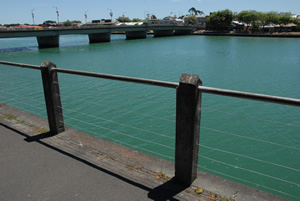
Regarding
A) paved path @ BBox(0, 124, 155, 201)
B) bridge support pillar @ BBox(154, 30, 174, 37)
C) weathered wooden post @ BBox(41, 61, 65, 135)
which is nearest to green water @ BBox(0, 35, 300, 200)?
weathered wooden post @ BBox(41, 61, 65, 135)

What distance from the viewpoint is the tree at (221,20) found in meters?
106

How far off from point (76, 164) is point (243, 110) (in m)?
10.6

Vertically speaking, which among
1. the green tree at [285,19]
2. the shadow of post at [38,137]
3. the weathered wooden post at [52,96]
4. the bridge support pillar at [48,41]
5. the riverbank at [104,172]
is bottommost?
the bridge support pillar at [48,41]

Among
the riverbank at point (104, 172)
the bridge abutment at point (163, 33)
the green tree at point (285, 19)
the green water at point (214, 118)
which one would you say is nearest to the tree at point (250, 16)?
the green tree at point (285, 19)

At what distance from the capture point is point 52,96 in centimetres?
436

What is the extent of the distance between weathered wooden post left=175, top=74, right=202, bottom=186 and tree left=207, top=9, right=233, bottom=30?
113 metres

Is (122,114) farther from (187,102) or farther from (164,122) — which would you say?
(187,102)

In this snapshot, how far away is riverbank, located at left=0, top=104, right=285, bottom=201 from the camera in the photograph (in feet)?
9.33

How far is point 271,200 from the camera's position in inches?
107

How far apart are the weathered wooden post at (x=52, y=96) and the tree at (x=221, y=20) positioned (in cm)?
11177

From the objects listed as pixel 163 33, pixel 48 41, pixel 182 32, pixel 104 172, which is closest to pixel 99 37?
pixel 48 41

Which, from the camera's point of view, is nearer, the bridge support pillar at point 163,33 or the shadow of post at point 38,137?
the shadow of post at point 38,137

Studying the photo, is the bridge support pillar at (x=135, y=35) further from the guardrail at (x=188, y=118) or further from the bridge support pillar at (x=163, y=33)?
the guardrail at (x=188, y=118)

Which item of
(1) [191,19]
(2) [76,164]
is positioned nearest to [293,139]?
(2) [76,164]
